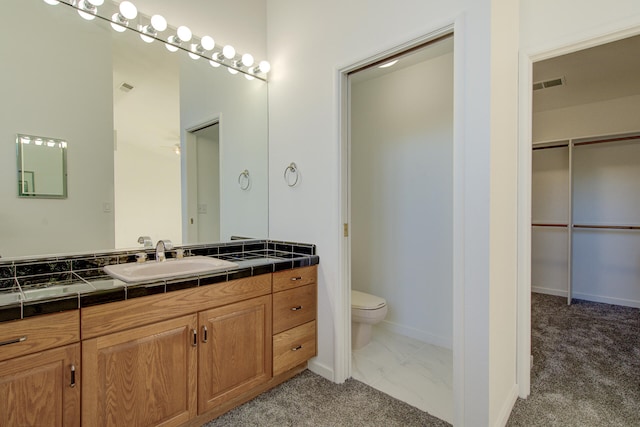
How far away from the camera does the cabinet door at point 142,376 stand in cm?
121

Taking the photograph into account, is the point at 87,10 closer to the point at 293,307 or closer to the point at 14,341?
the point at 14,341

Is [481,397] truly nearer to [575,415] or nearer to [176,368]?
[575,415]

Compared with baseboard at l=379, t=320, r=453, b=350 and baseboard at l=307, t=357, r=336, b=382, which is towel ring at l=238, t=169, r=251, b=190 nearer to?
baseboard at l=307, t=357, r=336, b=382

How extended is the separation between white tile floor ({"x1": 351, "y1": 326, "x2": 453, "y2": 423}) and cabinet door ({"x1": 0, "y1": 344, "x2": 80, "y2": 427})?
156 cm

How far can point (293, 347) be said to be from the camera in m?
1.97

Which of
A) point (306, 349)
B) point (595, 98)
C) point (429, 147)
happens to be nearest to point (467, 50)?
point (429, 147)

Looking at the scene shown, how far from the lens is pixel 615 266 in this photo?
360 centimetres

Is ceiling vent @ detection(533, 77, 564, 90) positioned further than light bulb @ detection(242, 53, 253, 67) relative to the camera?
Yes

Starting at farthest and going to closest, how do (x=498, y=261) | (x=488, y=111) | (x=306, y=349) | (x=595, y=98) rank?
(x=595, y=98) → (x=306, y=349) → (x=498, y=261) → (x=488, y=111)

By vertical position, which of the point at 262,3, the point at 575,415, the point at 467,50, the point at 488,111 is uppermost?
the point at 262,3

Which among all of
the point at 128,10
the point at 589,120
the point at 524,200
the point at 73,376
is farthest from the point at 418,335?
the point at 589,120

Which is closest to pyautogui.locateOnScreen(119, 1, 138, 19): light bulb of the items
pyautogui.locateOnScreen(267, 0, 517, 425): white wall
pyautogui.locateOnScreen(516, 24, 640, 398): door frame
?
pyautogui.locateOnScreen(267, 0, 517, 425): white wall

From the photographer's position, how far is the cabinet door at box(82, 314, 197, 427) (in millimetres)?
1213

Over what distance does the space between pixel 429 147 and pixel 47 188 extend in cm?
257
